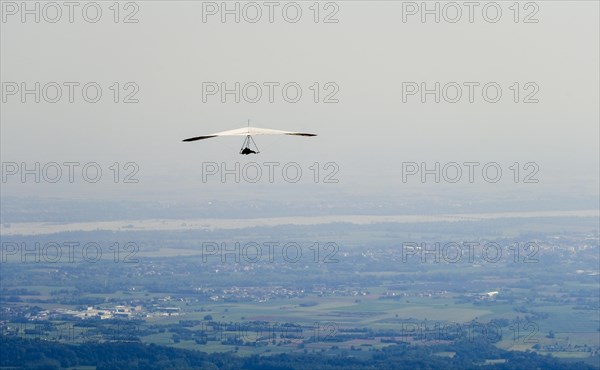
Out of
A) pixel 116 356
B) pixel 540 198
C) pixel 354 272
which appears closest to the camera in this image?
pixel 116 356

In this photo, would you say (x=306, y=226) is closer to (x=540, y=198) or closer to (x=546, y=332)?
(x=540, y=198)

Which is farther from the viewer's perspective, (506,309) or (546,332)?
(506,309)

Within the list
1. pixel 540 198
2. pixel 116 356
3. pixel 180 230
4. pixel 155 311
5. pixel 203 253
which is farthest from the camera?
pixel 540 198

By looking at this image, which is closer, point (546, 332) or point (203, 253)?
point (546, 332)

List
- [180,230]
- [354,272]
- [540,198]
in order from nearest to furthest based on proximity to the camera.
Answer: [354,272], [180,230], [540,198]

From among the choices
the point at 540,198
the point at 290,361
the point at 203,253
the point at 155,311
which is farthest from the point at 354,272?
the point at 540,198

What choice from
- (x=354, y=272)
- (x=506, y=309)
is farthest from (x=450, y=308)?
(x=354, y=272)

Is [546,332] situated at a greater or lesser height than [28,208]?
lesser

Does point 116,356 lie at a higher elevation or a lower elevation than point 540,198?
lower

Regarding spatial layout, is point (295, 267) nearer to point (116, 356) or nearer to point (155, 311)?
point (155, 311)
